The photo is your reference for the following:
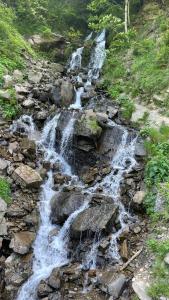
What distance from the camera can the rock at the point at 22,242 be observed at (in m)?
11.5

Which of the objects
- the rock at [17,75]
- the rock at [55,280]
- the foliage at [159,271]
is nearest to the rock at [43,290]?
the rock at [55,280]

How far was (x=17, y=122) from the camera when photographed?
16469 millimetres

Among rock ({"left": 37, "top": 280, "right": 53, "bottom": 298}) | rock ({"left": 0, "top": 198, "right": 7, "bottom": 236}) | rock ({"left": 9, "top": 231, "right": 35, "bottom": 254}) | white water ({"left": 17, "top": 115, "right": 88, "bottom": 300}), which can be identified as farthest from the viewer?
rock ({"left": 0, "top": 198, "right": 7, "bottom": 236})

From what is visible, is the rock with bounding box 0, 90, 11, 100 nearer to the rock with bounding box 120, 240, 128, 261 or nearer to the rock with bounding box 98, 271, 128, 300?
the rock with bounding box 120, 240, 128, 261

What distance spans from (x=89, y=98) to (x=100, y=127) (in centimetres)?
421

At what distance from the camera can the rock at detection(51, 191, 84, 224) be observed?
42.4ft

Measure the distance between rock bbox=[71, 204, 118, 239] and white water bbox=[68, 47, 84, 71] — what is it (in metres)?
14.9

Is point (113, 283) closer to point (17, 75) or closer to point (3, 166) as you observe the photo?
point (3, 166)

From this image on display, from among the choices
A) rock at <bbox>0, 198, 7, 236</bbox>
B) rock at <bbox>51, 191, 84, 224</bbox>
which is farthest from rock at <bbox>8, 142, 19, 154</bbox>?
rock at <bbox>0, 198, 7, 236</bbox>

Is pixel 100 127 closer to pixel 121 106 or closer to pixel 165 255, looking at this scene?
pixel 121 106

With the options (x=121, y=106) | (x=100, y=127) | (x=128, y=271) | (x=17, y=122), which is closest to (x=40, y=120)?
(x=17, y=122)

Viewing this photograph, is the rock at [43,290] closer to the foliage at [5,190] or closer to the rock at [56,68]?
the foliage at [5,190]

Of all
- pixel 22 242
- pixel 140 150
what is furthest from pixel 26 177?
pixel 140 150

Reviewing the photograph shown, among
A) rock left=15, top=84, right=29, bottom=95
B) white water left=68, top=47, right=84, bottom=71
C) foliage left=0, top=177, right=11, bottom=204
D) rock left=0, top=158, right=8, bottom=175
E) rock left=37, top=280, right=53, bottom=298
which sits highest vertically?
white water left=68, top=47, right=84, bottom=71
